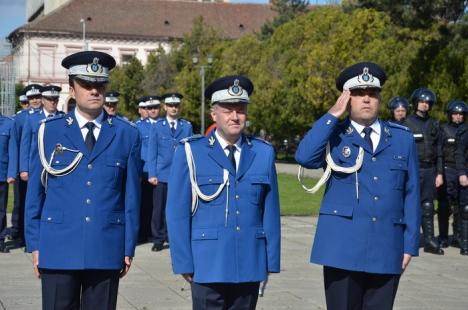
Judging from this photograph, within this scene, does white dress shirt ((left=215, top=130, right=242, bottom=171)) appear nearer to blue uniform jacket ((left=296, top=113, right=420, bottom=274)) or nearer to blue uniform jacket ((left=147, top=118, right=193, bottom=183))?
blue uniform jacket ((left=296, top=113, right=420, bottom=274))

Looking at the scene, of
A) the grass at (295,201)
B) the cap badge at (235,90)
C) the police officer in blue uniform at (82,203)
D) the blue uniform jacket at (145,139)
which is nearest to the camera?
the cap badge at (235,90)

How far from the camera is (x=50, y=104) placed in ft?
45.4

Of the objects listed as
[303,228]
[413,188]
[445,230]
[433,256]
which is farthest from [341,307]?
[303,228]

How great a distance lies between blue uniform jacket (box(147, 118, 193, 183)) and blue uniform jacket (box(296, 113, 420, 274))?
8384mm

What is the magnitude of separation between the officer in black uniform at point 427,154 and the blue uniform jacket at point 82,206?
8.18 meters

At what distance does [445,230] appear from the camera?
51.9 feet

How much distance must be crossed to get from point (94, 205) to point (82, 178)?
0.63 ft

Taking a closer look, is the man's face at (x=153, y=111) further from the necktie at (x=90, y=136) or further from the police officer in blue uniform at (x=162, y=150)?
the necktie at (x=90, y=136)

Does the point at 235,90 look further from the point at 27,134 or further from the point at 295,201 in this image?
the point at 295,201

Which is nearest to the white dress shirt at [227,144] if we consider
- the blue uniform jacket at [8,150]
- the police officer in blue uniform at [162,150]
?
the blue uniform jacket at [8,150]

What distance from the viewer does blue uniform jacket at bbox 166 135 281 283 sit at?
6.18 meters

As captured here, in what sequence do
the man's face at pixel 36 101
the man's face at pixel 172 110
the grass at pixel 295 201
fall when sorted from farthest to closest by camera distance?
the grass at pixel 295 201
the man's face at pixel 172 110
the man's face at pixel 36 101

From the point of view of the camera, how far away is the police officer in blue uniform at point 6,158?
14180mm

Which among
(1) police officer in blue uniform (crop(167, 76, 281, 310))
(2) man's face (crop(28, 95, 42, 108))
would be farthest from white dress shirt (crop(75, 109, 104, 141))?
(2) man's face (crop(28, 95, 42, 108))
